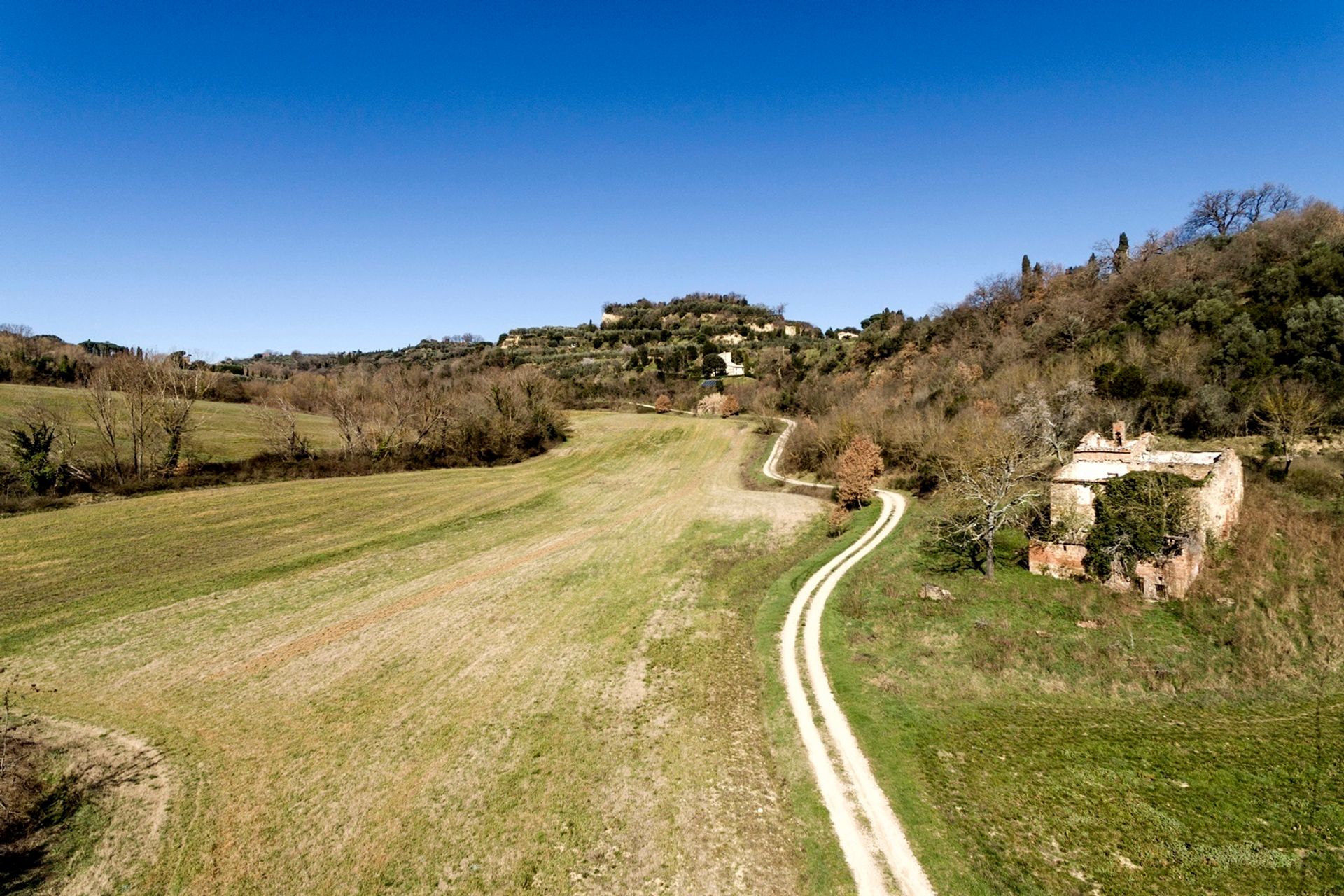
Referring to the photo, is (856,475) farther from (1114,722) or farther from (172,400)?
(172,400)

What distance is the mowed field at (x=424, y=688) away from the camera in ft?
34.8

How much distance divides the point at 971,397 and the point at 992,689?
37733 millimetres

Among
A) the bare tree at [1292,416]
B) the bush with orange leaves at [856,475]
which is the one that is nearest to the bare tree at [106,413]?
the bush with orange leaves at [856,475]

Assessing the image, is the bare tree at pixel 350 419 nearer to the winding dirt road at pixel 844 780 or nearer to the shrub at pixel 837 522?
the shrub at pixel 837 522

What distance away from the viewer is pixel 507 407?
219 ft

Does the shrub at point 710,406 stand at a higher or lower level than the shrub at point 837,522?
higher

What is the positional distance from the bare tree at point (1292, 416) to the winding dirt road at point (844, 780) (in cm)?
2692

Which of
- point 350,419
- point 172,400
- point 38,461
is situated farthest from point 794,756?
point 350,419

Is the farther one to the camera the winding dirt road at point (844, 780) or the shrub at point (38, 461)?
the shrub at point (38, 461)

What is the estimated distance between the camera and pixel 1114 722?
45.4 feet

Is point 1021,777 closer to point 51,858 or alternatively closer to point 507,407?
point 51,858

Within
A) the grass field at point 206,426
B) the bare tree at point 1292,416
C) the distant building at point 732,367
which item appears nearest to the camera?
the bare tree at point 1292,416

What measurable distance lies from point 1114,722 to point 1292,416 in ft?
87.8

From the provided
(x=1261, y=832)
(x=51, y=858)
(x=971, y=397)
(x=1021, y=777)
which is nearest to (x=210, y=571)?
(x=51, y=858)
